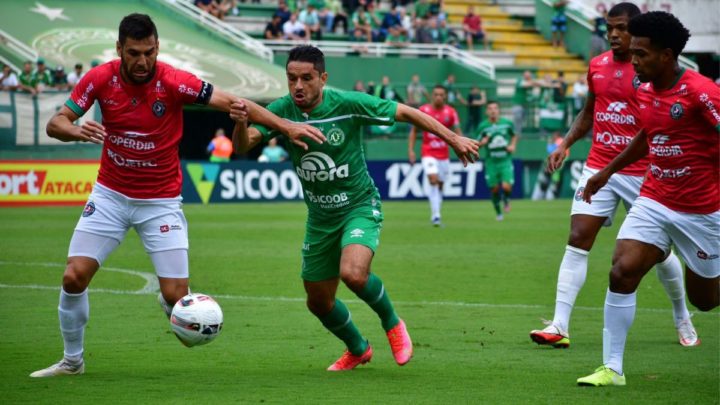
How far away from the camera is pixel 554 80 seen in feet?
138

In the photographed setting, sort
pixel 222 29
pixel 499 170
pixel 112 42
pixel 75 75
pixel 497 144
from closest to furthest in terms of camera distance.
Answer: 1. pixel 497 144
2. pixel 499 170
3. pixel 75 75
4. pixel 112 42
5. pixel 222 29

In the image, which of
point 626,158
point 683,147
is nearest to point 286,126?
point 626,158

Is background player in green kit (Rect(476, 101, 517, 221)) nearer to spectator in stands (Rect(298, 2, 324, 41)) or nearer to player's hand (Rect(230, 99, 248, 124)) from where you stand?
spectator in stands (Rect(298, 2, 324, 41))

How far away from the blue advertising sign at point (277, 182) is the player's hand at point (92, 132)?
Result: 23.1 m

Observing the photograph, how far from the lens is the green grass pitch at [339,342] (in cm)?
824

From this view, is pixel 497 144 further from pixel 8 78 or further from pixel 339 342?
pixel 339 342

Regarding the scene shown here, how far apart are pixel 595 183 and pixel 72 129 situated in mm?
3896

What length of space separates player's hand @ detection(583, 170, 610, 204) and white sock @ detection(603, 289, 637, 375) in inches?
39.7

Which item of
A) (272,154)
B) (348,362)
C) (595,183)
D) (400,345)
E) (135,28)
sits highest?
(135,28)

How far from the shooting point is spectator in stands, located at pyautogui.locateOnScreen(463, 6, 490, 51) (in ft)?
→ 147

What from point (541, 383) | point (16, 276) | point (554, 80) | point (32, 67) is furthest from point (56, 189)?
point (541, 383)

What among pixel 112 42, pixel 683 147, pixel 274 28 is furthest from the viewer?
pixel 274 28

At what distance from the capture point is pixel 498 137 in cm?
2758

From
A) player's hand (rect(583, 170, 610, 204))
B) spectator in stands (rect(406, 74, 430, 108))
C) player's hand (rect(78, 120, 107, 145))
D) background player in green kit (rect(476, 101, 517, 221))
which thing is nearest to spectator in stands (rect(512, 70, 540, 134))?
spectator in stands (rect(406, 74, 430, 108))
